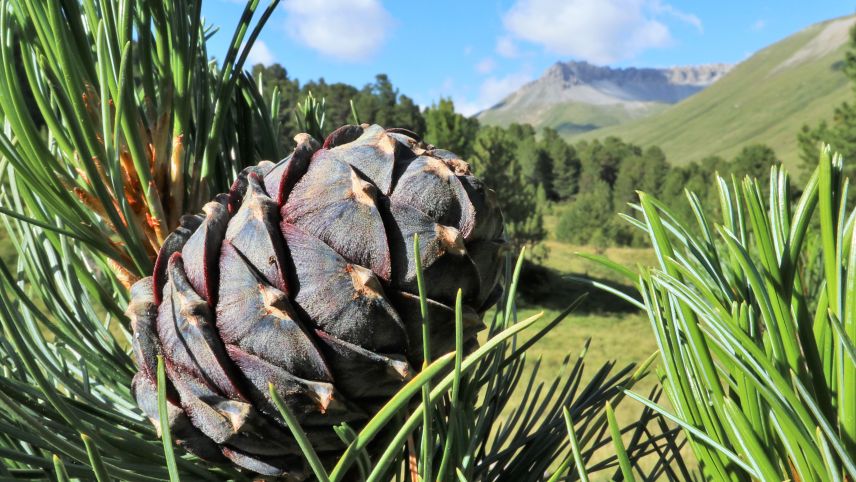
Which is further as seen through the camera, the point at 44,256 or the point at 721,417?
the point at 44,256

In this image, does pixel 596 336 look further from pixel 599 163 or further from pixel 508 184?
pixel 599 163

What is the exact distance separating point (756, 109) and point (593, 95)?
1946 inches

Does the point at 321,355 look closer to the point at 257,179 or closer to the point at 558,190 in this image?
the point at 257,179

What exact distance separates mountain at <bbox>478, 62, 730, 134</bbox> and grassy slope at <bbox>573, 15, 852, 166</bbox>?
20041mm

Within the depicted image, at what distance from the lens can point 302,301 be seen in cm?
35

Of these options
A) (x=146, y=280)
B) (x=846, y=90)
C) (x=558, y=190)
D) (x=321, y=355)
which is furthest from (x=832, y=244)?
(x=846, y=90)

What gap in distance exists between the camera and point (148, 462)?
1.26 feet

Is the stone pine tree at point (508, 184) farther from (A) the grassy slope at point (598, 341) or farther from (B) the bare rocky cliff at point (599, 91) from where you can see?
(B) the bare rocky cliff at point (599, 91)

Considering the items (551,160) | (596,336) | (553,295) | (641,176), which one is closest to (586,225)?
(553,295)

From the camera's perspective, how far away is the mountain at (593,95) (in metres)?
93.4

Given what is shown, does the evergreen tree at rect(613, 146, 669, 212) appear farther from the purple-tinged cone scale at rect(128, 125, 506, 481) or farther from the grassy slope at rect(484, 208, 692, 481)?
the purple-tinged cone scale at rect(128, 125, 506, 481)

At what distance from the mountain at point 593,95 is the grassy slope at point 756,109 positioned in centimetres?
2004

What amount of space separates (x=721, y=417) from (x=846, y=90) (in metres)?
62.3

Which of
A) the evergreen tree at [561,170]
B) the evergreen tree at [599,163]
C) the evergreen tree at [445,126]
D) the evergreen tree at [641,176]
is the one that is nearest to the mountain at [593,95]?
the evergreen tree at [599,163]
